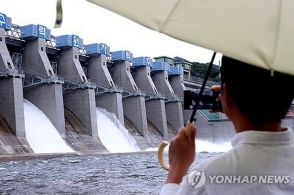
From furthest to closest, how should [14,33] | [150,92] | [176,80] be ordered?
[176,80], [150,92], [14,33]

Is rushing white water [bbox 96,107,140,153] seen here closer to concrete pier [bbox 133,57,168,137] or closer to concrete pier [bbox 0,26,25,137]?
concrete pier [bbox 133,57,168,137]

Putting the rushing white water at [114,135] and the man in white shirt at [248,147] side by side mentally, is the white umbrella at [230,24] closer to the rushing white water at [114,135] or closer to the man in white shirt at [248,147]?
the man in white shirt at [248,147]

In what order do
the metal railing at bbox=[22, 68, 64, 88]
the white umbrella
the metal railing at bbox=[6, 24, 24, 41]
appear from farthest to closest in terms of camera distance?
1. the metal railing at bbox=[6, 24, 24, 41]
2. the metal railing at bbox=[22, 68, 64, 88]
3. the white umbrella

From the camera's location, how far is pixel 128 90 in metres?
32.4

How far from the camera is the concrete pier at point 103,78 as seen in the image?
95.4 feet

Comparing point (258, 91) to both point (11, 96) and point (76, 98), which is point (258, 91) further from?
point (76, 98)

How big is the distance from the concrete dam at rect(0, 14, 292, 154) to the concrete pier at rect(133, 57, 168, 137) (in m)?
0.08

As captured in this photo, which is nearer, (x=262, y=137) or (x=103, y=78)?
(x=262, y=137)

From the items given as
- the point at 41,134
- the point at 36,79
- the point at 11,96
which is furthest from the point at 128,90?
the point at 11,96

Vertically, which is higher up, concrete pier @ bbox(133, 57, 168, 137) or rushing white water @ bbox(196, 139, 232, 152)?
concrete pier @ bbox(133, 57, 168, 137)

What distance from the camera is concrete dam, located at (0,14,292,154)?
21.3 metres

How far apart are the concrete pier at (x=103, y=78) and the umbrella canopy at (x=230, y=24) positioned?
91.9ft

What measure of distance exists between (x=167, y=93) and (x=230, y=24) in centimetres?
3601

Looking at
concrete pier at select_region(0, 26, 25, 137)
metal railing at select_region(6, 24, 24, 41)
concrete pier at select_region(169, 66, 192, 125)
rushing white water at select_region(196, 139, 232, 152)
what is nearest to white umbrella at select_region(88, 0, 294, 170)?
concrete pier at select_region(0, 26, 25, 137)
